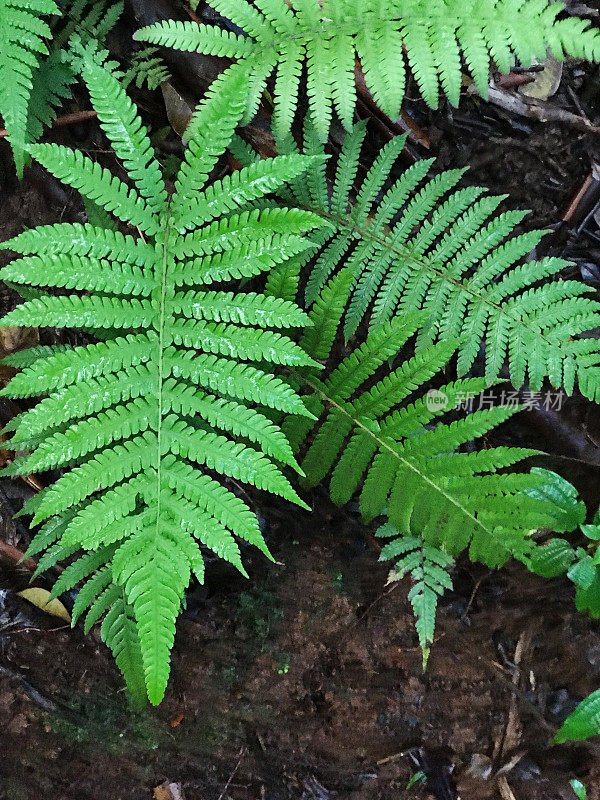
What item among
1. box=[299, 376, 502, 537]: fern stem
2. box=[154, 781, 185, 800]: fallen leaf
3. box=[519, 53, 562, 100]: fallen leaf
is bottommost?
box=[154, 781, 185, 800]: fallen leaf

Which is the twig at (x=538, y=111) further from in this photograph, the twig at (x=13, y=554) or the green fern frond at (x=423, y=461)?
the twig at (x=13, y=554)

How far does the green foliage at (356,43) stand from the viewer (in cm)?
254

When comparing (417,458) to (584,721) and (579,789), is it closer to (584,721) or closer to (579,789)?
(584,721)

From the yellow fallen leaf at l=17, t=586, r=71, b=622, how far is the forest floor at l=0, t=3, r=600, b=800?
52 mm

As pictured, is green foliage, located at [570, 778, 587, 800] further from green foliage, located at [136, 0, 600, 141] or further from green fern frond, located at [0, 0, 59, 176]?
green fern frond, located at [0, 0, 59, 176]

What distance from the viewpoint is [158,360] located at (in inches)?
98.3

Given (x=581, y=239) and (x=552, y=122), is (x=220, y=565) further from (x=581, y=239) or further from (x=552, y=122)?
(x=552, y=122)

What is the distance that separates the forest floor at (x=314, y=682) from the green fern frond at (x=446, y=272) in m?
0.55

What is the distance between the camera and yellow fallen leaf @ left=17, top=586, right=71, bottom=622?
3201 millimetres

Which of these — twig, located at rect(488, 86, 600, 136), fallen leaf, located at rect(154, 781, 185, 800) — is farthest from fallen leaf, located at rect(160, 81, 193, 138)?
fallen leaf, located at rect(154, 781, 185, 800)

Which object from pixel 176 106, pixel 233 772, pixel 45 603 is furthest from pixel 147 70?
pixel 233 772

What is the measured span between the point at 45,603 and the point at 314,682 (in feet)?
4.79

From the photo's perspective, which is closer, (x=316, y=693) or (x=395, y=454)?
(x=395, y=454)

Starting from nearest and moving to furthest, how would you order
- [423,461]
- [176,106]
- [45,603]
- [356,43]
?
[356,43], [423,461], [176,106], [45,603]
